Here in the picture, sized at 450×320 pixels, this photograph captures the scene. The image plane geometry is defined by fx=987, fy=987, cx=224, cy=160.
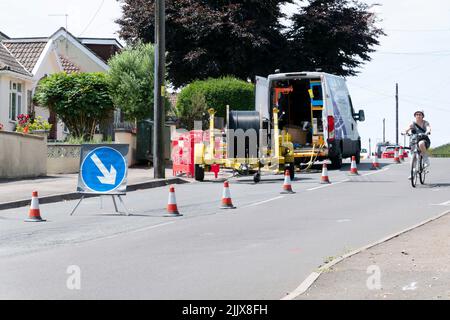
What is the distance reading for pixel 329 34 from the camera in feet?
172

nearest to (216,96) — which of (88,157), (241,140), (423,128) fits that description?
(241,140)

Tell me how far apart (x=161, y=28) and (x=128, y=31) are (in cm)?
2413

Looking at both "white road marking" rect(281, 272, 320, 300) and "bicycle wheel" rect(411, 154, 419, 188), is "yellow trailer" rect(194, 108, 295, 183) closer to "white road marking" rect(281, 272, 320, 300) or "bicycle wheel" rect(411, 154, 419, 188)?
"bicycle wheel" rect(411, 154, 419, 188)

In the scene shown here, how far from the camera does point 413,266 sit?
10.4 metres

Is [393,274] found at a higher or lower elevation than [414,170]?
lower

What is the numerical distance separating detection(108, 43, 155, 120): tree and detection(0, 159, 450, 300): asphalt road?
1662 cm

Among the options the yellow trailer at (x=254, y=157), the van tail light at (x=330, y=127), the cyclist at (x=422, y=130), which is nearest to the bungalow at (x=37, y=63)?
the yellow trailer at (x=254, y=157)

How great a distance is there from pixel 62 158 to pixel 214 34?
68.1 ft

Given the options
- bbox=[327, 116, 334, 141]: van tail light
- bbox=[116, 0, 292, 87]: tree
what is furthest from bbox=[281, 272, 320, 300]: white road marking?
bbox=[116, 0, 292, 87]: tree

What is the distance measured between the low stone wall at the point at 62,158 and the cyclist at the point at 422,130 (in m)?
11.7

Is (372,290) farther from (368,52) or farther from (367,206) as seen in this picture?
(368,52)

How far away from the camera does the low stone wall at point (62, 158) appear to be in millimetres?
30719

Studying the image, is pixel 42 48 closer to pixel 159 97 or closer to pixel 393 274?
pixel 159 97
